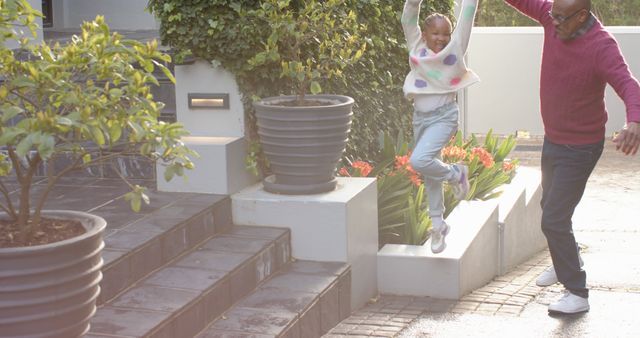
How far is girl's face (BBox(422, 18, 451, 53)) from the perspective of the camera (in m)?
5.91

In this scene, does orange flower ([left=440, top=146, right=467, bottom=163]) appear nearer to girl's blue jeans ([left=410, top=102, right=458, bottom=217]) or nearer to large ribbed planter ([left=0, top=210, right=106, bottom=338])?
girl's blue jeans ([left=410, top=102, right=458, bottom=217])

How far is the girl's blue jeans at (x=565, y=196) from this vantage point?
18.1 ft

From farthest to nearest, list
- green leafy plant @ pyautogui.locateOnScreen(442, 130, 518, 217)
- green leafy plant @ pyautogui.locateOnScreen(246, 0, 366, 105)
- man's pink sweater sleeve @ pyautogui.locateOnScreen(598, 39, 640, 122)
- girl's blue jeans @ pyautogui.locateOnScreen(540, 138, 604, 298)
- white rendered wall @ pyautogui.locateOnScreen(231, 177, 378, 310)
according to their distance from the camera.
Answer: green leafy plant @ pyautogui.locateOnScreen(442, 130, 518, 217)
green leafy plant @ pyautogui.locateOnScreen(246, 0, 366, 105)
white rendered wall @ pyautogui.locateOnScreen(231, 177, 378, 310)
girl's blue jeans @ pyautogui.locateOnScreen(540, 138, 604, 298)
man's pink sweater sleeve @ pyautogui.locateOnScreen(598, 39, 640, 122)

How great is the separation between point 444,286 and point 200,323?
6.78ft

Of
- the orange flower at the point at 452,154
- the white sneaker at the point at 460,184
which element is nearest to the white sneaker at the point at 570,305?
the white sneaker at the point at 460,184

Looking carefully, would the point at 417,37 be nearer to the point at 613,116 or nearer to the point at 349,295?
the point at 349,295

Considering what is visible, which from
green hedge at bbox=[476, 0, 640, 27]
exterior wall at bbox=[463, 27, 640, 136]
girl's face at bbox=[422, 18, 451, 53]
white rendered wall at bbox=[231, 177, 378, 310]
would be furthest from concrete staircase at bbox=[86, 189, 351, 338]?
green hedge at bbox=[476, 0, 640, 27]

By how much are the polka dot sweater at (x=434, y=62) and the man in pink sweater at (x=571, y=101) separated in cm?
44

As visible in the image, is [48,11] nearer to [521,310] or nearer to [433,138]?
[433,138]

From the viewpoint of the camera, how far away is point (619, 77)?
5.27m

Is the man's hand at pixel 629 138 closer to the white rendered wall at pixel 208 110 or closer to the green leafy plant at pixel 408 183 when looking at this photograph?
the green leafy plant at pixel 408 183

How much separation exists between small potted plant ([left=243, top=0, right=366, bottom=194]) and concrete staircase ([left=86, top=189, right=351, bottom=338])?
1.22 feet

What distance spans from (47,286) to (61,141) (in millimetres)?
523

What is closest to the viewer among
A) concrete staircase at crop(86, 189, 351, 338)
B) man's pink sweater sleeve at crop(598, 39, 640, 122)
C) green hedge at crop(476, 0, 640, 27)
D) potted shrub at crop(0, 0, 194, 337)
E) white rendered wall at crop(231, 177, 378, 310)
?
potted shrub at crop(0, 0, 194, 337)
